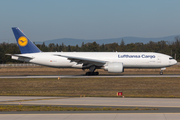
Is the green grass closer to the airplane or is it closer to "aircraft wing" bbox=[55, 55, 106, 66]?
"aircraft wing" bbox=[55, 55, 106, 66]

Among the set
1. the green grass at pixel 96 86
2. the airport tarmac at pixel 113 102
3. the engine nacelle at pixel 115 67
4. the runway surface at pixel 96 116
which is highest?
the engine nacelle at pixel 115 67

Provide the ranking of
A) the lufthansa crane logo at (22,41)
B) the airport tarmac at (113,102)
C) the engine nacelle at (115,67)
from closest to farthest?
the airport tarmac at (113,102) → the engine nacelle at (115,67) → the lufthansa crane logo at (22,41)

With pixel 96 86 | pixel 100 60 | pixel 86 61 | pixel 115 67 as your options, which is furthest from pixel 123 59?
pixel 96 86

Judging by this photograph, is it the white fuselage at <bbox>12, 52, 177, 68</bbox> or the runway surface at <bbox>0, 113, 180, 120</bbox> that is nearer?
the runway surface at <bbox>0, 113, 180, 120</bbox>

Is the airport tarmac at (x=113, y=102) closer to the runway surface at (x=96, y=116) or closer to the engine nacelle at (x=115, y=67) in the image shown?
the runway surface at (x=96, y=116)

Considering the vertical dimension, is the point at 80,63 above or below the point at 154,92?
above

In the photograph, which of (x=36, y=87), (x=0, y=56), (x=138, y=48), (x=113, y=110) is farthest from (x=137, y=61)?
(x=138, y=48)

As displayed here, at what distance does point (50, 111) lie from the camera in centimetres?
1222

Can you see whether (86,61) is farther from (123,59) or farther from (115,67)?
(123,59)

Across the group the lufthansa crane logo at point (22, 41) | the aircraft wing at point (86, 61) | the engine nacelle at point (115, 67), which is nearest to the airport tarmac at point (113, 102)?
the engine nacelle at point (115, 67)

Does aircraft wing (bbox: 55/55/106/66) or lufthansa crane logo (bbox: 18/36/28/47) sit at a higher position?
lufthansa crane logo (bbox: 18/36/28/47)

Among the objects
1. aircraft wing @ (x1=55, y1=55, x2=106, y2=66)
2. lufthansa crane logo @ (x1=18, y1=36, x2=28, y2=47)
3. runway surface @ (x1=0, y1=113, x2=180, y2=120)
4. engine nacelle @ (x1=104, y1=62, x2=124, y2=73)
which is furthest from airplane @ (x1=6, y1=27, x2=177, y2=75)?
runway surface @ (x1=0, y1=113, x2=180, y2=120)

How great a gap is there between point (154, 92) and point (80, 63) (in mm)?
16007

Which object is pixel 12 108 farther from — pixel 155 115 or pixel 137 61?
pixel 137 61
